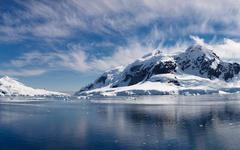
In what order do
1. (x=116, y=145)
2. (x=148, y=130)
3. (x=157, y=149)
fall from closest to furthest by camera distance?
(x=157, y=149), (x=116, y=145), (x=148, y=130)

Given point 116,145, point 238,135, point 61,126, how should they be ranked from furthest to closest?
point 61,126
point 238,135
point 116,145

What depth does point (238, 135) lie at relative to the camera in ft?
127

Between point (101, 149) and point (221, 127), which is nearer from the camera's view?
point (101, 149)

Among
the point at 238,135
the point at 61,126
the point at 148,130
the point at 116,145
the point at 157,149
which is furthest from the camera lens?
the point at 61,126

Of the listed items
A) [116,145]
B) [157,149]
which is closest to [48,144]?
[116,145]

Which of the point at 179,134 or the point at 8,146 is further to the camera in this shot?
the point at 179,134

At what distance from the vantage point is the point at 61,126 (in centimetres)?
4800

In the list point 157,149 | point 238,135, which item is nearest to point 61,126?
point 157,149

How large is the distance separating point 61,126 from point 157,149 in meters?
20.5

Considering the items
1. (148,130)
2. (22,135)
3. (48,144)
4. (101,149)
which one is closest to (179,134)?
(148,130)

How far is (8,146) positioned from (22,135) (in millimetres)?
5978

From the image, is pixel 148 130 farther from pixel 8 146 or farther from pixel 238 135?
pixel 8 146

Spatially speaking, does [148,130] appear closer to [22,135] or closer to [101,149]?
[101,149]

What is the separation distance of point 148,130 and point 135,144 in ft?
31.3
